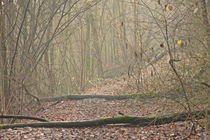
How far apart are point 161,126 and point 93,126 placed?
1.11 m

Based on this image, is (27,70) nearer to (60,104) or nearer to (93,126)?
(93,126)

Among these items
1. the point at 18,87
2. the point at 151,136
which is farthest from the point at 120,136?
the point at 18,87

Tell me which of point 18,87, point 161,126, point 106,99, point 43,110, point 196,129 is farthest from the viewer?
point 106,99

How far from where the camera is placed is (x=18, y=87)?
586 cm

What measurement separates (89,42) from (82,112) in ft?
20.1

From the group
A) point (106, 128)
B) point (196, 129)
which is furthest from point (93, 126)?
point (196, 129)

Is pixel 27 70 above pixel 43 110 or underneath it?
above

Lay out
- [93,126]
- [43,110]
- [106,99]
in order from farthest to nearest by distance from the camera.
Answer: [106,99]
[43,110]
[93,126]

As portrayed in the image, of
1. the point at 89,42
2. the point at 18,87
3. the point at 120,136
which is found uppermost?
the point at 89,42

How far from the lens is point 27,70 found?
19.6 ft

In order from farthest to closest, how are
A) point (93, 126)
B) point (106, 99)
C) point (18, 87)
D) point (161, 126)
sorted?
point (106, 99), point (18, 87), point (93, 126), point (161, 126)

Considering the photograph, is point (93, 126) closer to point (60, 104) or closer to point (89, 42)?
point (60, 104)

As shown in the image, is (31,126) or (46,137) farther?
(31,126)

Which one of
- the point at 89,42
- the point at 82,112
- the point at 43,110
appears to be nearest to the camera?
the point at 82,112
